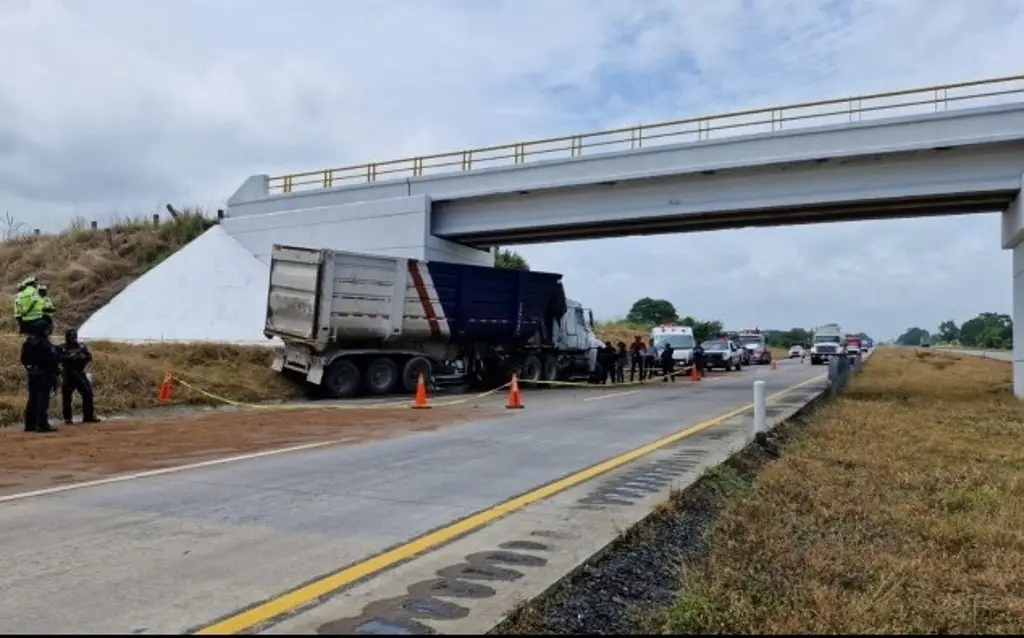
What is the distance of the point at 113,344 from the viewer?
2083 cm

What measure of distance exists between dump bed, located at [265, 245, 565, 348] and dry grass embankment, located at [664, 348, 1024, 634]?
11858 millimetres

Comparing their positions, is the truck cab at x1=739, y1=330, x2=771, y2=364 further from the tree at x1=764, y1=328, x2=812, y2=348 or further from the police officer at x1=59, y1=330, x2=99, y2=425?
the tree at x1=764, y1=328, x2=812, y2=348

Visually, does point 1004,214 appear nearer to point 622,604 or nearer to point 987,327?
point 622,604

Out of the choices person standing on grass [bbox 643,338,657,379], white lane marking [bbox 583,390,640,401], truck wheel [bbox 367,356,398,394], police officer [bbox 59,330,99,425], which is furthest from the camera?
person standing on grass [bbox 643,338,657,379]

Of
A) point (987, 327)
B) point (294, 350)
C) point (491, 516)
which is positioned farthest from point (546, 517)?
point (987, 327)

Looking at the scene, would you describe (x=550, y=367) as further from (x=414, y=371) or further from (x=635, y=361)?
(x=414, y=371)

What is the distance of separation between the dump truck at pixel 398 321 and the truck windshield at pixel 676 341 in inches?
Answer: 612

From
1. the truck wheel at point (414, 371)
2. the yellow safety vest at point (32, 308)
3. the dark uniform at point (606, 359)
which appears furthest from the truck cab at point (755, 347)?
the yellow safety vest at point (32, 308)

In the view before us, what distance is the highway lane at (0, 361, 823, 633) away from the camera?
463cm

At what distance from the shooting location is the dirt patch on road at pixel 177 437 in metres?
9.27

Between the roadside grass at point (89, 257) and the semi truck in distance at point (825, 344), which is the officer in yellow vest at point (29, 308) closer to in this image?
the roadside grass at point (89, 257)

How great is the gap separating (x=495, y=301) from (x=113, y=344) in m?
9.70

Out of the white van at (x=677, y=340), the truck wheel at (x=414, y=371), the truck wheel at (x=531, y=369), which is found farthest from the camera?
the white van at (x=677, y=340)

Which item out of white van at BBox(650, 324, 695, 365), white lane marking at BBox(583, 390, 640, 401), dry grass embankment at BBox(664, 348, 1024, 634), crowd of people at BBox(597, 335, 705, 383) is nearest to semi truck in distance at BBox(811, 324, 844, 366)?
white van at BBox(650, 324, 695, 365)
